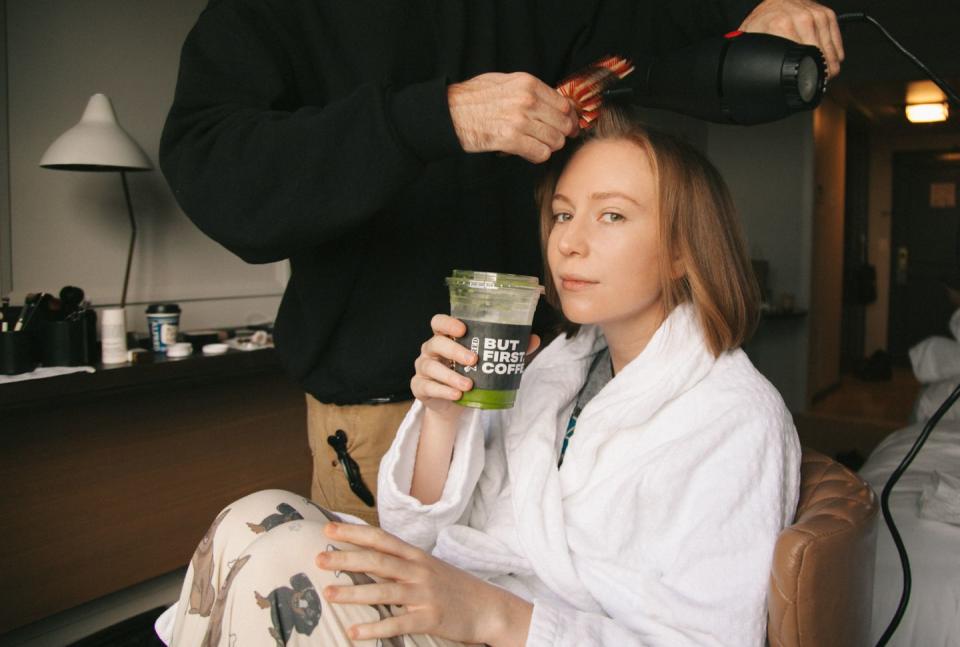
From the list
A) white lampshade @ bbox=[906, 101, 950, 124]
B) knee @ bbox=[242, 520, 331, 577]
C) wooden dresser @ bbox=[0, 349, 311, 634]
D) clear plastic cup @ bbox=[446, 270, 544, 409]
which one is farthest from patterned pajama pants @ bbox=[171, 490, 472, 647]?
white lampshade @ bbox=[906, 101, 950, 124]

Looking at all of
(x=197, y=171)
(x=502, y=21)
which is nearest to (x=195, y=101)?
(x=197, y=171)

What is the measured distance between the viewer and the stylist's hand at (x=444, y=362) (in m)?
0.87

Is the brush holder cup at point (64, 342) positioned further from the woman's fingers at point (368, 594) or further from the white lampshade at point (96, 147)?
the woman's fingers at point (368, 594)

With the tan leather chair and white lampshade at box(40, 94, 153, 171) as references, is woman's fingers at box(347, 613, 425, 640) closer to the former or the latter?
the tan leather chair

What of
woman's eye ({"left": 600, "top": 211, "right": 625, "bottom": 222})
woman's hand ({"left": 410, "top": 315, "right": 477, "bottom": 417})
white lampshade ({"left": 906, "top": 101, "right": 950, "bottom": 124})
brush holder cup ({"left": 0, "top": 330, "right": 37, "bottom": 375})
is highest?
white lampshade ({"left": 906, "top": 101, "right": 950, "bottom": 124})

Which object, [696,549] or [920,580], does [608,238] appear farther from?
[920,580]

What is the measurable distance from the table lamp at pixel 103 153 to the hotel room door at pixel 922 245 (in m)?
7.99

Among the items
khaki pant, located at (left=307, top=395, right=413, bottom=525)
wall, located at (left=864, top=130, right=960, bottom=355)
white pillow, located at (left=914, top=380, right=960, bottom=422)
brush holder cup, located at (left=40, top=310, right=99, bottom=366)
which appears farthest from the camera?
wall, located at (left=864, top=130, right=960, bottom=355)

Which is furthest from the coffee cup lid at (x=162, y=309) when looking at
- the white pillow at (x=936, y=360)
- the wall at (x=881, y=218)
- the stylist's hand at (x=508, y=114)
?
the wall at (x=881, y=218)

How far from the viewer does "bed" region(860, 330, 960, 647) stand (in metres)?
1.34

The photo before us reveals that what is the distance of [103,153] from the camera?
1.92m

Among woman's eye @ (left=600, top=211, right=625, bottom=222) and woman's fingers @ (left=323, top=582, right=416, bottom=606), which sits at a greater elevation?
woman's eye @ (left=600, top=211, right=625, bottom=222)

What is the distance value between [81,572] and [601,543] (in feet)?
5.40

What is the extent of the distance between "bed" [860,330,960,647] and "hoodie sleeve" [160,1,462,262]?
1.08 metres
